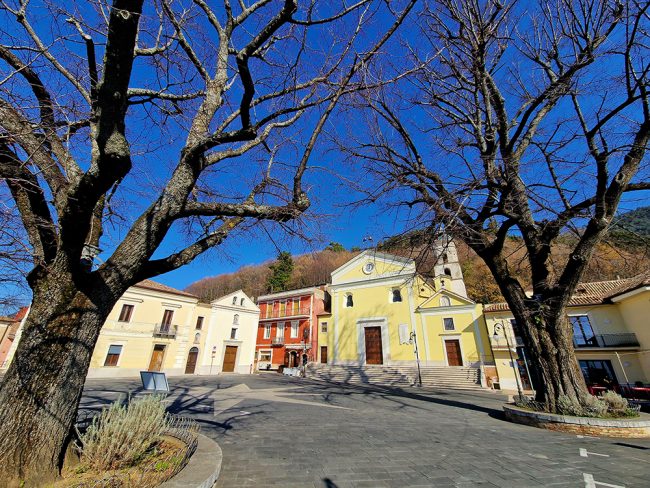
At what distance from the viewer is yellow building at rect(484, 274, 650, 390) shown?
44.0 ft

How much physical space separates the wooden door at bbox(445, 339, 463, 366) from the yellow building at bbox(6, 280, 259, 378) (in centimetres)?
1691

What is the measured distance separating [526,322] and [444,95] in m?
6.19

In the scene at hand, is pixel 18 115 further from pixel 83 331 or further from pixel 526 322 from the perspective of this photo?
pixel 526 322

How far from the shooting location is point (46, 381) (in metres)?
2.42

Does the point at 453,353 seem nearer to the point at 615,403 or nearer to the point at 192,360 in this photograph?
the point at 615,403

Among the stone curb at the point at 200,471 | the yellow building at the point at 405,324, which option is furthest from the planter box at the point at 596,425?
the yellow building at the point at 405,324

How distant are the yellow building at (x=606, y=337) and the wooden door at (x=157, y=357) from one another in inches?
880

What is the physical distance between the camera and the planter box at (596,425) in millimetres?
5047

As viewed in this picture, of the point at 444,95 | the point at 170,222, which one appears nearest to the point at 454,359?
the point at 444,95

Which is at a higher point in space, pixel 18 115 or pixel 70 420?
pixel 18 115

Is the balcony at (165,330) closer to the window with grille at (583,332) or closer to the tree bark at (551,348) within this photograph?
the tree bark at (551,348)

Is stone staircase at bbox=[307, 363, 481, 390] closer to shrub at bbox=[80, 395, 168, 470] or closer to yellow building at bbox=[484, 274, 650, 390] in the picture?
yellow building at bbox=[484, 274, 650, 390]

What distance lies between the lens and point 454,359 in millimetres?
19062

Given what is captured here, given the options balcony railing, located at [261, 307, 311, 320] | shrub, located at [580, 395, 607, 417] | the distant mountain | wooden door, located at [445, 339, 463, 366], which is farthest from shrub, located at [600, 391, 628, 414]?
balcony railing, located at [261, 307, 311, 320]
